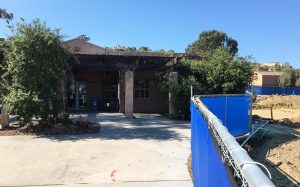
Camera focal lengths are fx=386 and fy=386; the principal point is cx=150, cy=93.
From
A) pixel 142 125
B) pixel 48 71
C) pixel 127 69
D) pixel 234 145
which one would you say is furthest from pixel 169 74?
pixel 234 145

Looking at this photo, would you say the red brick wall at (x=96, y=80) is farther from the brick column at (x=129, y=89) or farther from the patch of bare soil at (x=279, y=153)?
the patch of bare soil at (x=279, y=153)

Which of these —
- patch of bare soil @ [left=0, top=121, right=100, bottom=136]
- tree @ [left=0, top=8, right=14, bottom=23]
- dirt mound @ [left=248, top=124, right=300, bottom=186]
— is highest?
tree @ [left=0, top=8, right=14, bottom=23]

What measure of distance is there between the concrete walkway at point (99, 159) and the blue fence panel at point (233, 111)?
5.27 feet

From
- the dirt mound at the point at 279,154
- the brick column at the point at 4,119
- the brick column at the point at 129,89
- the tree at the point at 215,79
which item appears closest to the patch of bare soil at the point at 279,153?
the dirt mound at the point at 279,154

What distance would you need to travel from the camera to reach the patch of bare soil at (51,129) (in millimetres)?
15305

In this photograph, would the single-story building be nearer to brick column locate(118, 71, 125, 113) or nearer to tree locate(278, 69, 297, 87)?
brick column locate(118, 71, 125, 113)

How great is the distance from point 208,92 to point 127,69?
16.1 ft

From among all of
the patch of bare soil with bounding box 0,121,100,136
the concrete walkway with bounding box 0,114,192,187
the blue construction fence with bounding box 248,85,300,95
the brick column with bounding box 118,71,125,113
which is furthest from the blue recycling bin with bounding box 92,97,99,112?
the blue construction fence with bounding box 248,85,300,95

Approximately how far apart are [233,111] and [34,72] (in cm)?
826

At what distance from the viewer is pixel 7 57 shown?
16125 millimetres

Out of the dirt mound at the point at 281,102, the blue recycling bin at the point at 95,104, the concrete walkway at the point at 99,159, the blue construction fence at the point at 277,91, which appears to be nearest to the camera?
the concrete walkway at the point at 99,159

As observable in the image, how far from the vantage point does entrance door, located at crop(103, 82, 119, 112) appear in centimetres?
2712

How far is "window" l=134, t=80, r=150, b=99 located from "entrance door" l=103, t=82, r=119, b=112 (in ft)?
5.16

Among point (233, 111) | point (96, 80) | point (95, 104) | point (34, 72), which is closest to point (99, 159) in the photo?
point (233, 111)
